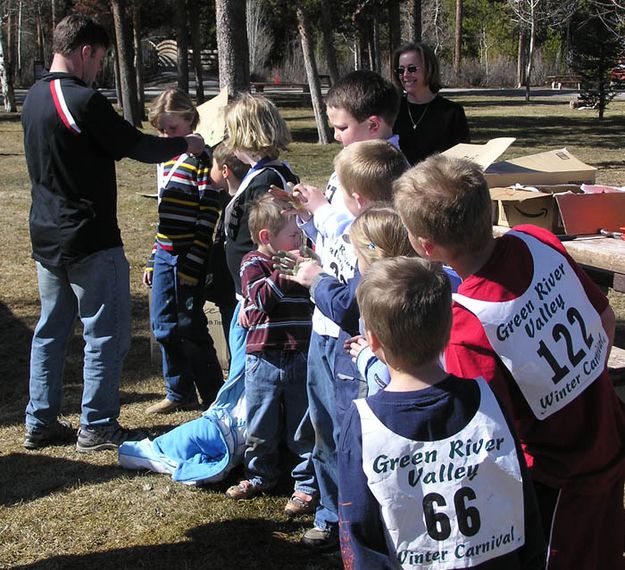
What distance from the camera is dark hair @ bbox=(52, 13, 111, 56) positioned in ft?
13.8

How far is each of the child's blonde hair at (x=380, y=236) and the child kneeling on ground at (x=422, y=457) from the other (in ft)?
1.86

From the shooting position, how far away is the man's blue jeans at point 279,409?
380 centimetres

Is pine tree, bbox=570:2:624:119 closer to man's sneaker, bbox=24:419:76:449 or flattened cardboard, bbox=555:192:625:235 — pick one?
flattened cardboard, bbox=555:192:625:235

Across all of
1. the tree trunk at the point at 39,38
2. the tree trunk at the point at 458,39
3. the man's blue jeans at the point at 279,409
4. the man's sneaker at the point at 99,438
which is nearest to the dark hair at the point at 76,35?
the man's blue jeans at the point at 279,409

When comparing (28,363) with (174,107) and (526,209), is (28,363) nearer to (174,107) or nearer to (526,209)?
(174,107)

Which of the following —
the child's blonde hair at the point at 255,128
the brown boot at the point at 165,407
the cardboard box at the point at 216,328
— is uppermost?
the child's blonde hair at the point at 255,128

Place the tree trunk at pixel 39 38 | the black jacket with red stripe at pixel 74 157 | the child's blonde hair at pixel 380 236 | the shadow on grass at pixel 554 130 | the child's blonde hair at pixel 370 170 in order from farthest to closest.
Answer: the tree trunk at pixel 39 38, the shadow on grass at pixel 554 130, the black jacket with red stripe at pixel 74 157, the child's blonde hair at pixel 370 170, the child's blonde hair at pixel 380 236

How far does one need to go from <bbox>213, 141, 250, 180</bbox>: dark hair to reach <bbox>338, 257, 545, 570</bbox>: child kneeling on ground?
2511mm

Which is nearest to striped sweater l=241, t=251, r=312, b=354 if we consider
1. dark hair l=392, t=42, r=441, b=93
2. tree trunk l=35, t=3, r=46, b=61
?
dark hair l=392, t=42, r=441, b=93

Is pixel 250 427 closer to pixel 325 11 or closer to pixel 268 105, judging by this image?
pixel 268 105

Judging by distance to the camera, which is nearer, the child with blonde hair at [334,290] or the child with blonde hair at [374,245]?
the child with blonde hair at [374,245]

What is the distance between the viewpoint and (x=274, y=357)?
3.79 meters

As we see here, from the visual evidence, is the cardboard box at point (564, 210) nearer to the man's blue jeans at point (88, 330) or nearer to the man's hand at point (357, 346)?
the man's blue jeans at point (88, 330)

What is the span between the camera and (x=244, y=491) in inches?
159
